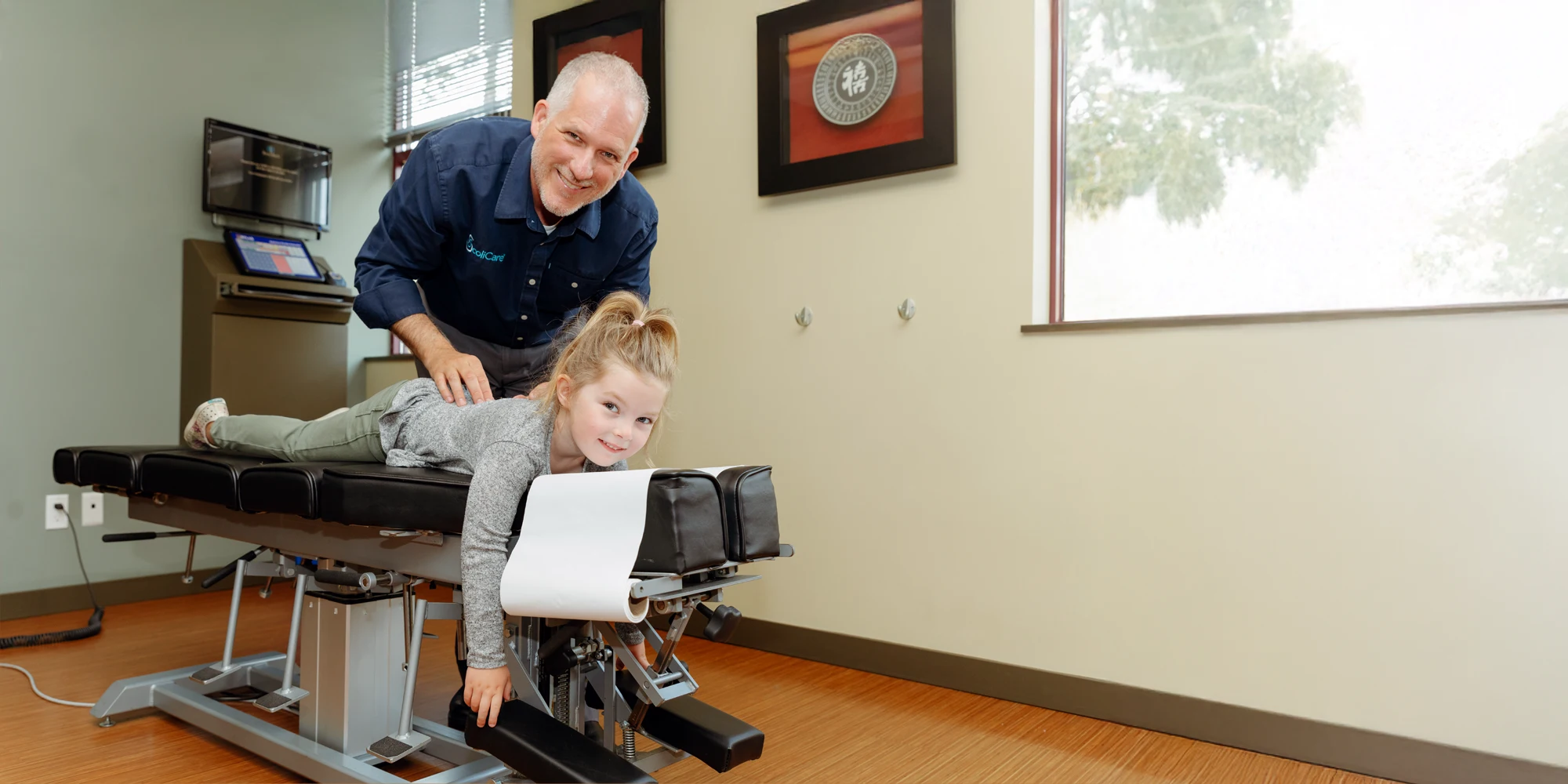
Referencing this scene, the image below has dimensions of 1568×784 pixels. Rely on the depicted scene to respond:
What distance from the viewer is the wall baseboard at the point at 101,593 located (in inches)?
113

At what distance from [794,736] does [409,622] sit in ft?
2.63

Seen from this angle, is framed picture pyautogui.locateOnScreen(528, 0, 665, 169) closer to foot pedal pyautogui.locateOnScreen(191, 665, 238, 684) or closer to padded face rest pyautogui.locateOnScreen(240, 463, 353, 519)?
padded face rest pyautogui.locateOnScreen(240, 463, 353, 519)

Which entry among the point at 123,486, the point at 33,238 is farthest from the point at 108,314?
the point at 123,486

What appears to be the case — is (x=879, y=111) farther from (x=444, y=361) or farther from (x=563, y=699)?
(x=563, y=699)

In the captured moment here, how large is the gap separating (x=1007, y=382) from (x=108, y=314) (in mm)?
2916

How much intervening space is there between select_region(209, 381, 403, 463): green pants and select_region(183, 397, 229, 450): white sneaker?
0.09 m

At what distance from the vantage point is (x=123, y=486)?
1.84 m

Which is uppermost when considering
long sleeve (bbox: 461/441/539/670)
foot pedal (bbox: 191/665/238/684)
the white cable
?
long sleeve (bbox: 461/441/539/670)

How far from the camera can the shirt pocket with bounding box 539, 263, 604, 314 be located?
1.86 m

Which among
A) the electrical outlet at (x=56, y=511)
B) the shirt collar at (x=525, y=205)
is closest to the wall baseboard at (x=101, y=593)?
the electrical outlet at (x=56, y=511)

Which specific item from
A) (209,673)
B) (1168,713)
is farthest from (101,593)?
(1168,713)

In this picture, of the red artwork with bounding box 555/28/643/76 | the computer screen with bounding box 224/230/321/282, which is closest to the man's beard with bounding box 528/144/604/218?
the red artwork with bounding box 555/28/643/76

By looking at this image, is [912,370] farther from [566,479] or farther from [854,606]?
[566,479]

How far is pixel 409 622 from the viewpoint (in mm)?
1596
